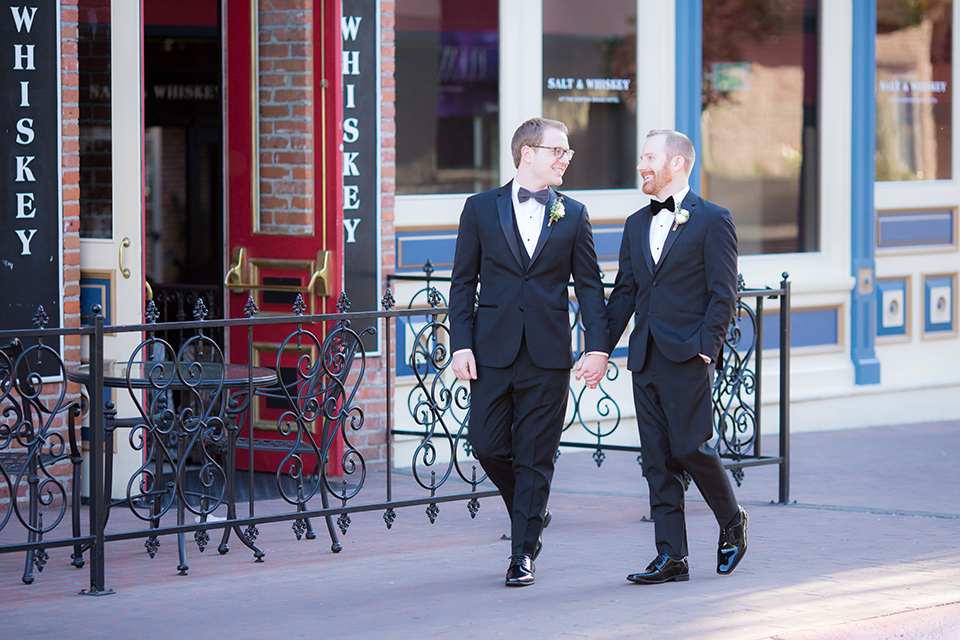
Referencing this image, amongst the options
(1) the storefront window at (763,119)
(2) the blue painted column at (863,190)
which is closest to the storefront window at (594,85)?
(1) the storefront window at (763,119)

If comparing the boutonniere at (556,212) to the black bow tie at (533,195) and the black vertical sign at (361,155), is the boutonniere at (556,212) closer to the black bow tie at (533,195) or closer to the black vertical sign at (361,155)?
the black bow tie at (533,195)

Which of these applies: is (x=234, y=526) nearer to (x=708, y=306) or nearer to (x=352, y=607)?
(x=352, y=607)

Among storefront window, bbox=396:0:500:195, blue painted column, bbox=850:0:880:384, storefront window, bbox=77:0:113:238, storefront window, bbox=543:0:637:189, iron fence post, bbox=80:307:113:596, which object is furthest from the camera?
blue painted column, bbox=850:0:880:384

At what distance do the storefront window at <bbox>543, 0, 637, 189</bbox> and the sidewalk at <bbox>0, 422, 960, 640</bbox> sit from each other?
274 cm

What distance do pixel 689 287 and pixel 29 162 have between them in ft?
11.2

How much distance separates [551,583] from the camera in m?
5.50

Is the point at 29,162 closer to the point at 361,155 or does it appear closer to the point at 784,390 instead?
the point at 361,155

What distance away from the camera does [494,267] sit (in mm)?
5395

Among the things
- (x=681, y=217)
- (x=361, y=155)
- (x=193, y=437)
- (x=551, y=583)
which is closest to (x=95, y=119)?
(x=361, y=155)

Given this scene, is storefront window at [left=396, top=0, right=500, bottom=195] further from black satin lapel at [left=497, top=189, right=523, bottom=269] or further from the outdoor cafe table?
black satin lapel at [left=497, top=189, right=523, bottom=269]

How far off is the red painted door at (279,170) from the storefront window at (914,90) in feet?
16.0

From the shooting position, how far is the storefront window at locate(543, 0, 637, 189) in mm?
9289

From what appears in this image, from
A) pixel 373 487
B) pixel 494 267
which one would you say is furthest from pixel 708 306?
pixel 373 487

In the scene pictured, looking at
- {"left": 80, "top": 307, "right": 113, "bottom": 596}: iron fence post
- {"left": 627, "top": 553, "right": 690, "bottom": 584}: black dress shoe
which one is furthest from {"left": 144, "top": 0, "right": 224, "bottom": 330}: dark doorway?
{"left": 627, "top": 553, "right": 690, "bottom": 584}: black dress shoe
